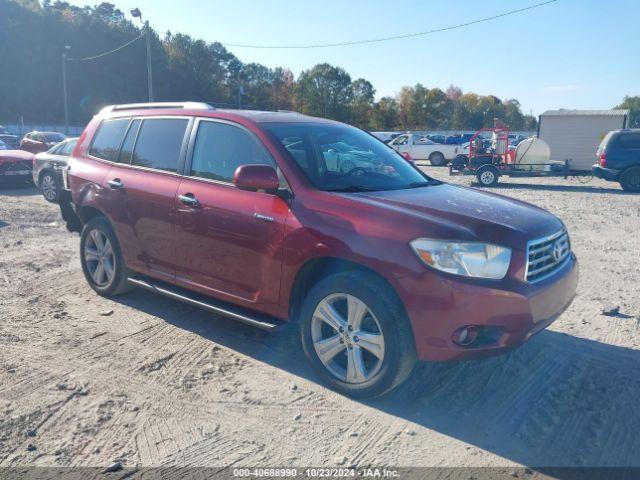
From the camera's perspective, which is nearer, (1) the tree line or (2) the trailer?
(2) the trailer

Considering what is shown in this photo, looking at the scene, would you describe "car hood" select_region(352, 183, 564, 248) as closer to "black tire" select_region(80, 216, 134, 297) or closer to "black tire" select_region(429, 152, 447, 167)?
"black tire" select_region(80, 216, 134, 297)

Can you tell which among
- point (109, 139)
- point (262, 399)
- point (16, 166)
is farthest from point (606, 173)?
point (262, 399)

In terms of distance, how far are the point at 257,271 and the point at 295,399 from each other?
0.97 m

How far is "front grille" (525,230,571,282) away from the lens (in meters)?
3.56

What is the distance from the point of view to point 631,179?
17.7m

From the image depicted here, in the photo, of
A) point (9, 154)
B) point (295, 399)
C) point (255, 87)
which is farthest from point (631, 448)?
point (255, 87)

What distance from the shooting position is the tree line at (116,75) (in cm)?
6575

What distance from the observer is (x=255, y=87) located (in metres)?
72.1

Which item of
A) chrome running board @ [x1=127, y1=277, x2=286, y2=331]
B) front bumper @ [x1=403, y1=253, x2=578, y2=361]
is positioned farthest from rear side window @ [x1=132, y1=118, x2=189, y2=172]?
front bumper @ [x1=403, y1=253, x2=578, y2=361]

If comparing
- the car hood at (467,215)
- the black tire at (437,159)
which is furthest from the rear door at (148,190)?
the black tire at (437,159)

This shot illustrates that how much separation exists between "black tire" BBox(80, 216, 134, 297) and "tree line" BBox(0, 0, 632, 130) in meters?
57.5

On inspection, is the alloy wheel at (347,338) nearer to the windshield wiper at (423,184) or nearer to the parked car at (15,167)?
the windshield wiper at (423,184)

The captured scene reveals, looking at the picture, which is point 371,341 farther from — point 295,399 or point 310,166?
point 310,166

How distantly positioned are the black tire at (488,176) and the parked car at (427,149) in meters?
9.80
